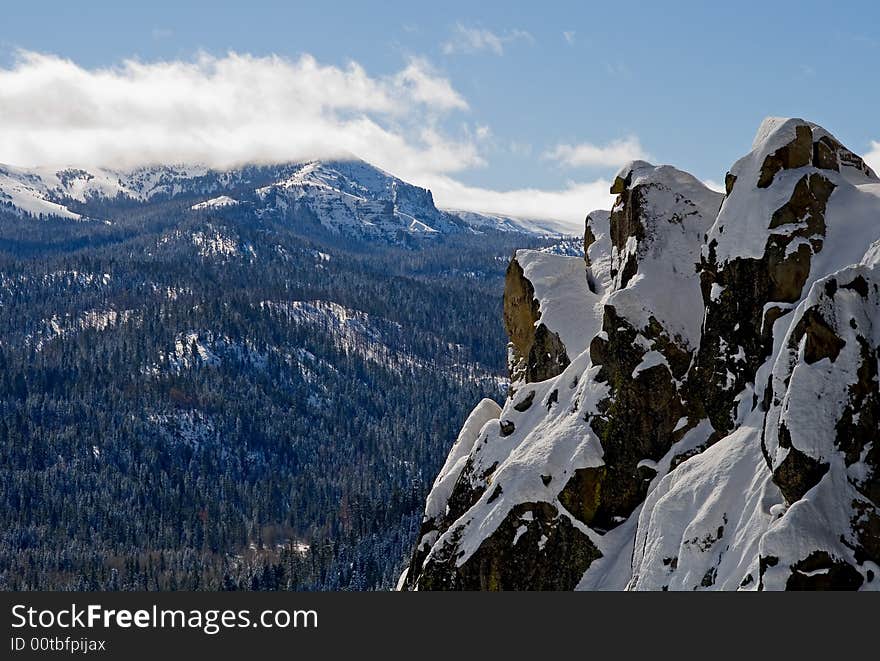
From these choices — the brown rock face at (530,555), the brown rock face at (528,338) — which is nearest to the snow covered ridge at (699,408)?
the brown rock face at (530,555)

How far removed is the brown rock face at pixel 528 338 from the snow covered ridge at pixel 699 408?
261 mm

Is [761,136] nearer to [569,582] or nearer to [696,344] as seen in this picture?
Result: [696,344]

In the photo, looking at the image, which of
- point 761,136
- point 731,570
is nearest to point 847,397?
point 731,570

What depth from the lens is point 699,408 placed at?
52844 millimetres

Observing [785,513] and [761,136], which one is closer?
[785,513]

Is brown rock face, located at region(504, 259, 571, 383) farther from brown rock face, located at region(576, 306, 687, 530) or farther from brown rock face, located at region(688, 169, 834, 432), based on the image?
brown rock face, located at region(688, 169, 834, 432)

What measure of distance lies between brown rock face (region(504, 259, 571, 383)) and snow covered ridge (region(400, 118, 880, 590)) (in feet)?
0.86

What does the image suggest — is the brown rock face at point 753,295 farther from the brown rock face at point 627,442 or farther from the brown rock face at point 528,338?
the brown rock face at point 528,338

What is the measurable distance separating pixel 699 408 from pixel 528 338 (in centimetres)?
2119

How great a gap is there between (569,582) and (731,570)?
13385mm

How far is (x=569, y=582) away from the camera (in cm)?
5275

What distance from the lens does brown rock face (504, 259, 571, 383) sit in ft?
214

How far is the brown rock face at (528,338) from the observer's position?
6512cm

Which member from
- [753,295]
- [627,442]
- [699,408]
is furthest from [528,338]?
[753,295]
